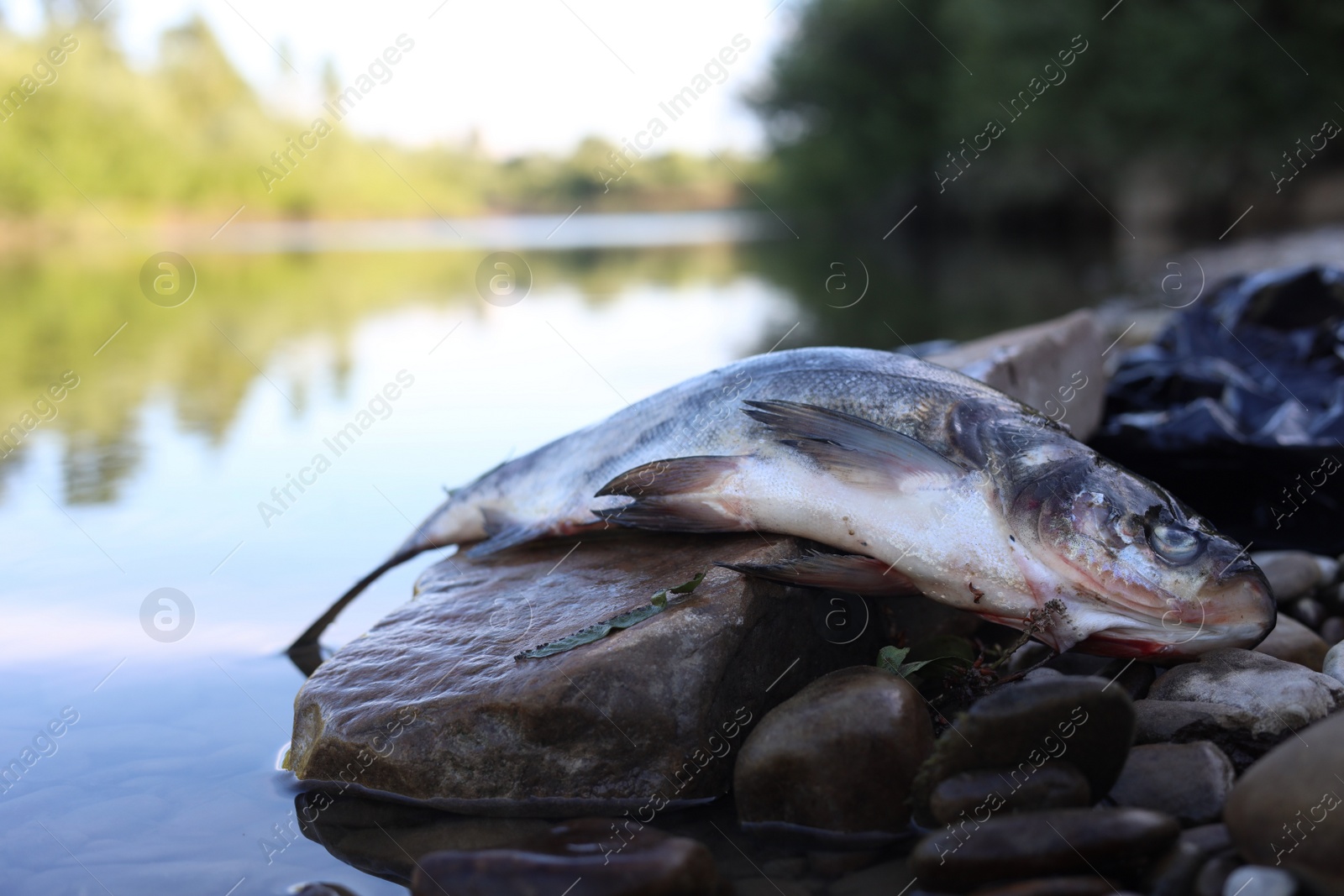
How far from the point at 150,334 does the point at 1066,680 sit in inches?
631

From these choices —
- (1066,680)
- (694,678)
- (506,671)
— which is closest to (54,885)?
(506,671)

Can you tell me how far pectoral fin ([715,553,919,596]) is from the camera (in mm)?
3289

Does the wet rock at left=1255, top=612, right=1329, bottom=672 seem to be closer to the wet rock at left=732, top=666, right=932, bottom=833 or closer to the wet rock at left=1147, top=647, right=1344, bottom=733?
the wet rock at left=1147, top=647, right=1344, bottom=733

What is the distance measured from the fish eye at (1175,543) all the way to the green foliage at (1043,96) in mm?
24794

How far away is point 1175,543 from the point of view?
3.10m

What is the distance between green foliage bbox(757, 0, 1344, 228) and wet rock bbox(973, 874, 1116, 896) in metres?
26.0

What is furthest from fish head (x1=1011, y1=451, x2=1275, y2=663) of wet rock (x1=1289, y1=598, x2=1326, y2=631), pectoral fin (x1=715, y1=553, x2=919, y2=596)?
wet rock (x1=1289, y1=598, x2=1326, y2=631)

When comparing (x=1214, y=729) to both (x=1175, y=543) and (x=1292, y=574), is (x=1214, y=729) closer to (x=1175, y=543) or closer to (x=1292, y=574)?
(x=1175, y=543)

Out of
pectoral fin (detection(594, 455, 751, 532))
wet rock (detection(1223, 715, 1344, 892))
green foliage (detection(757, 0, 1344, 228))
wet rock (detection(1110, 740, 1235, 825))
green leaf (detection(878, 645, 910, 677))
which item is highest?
pectoral fin (detection(594, 455, 751, 532))

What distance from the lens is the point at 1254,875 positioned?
2.34m

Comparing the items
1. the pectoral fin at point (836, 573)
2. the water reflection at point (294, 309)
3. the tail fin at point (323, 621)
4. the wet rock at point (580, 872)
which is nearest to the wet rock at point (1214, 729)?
the pectoral fin at point (836, 573)

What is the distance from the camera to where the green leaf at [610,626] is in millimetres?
3227

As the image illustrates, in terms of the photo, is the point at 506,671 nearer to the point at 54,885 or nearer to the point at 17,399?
the point at 54,885

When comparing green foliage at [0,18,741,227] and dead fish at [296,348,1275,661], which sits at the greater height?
green foliage at [0,18,741,227]
